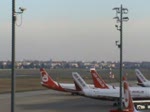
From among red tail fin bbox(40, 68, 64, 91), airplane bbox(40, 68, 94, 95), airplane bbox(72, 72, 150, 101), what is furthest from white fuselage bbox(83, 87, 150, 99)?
red tail fin bbox(40, 68, 64, 91)

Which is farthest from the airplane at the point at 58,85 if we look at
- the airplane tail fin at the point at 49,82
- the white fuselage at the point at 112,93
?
the white fuselage at the point at 112,93

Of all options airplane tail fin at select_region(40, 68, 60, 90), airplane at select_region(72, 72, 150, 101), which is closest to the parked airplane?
airplane tail fin at select_region(40, 68, 60, 90)

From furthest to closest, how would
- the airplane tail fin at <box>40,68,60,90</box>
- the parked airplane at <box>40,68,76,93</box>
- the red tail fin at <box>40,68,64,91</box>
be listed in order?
1. the airplane tail fin at <box>40,68,60,90</box>
2. the red tail fin at <box>40,68,64,91</box>
3. the parked airplane at <box>40,68,76,93</box>

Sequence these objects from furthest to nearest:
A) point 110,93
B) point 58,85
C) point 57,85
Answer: point 57,85
point 58,85
point 110,93

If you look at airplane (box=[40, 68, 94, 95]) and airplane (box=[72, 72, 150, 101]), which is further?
airplane (box=[40, 68, 94, 95])

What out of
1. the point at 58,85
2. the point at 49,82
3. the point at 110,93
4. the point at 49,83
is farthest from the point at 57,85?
Answer: the point at 110,93

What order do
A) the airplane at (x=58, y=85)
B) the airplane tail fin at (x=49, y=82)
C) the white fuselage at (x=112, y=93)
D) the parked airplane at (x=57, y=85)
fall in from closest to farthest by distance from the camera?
the white fuselage at (x=112, y=93)
the airplane at (x=58, y=85)
the parked airplane at (x=57, y=85)
the airplane tail fin at (x=49, y=82)

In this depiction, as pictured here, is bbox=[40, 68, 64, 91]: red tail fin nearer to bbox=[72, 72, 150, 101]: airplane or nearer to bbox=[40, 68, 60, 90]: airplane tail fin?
bbox=[40, 68, 60, 90]: airplane tail fin

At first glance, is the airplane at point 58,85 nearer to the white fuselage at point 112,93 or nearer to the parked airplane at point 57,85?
the parked airplane at point 57,85

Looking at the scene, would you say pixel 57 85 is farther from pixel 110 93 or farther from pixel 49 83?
pixel 110 93

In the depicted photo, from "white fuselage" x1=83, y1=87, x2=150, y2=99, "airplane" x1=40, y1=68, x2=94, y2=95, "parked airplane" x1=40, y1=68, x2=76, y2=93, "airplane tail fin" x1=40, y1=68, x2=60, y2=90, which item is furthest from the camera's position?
"airplane tail fin" x1=40, y1=68, x2=60, y2=90

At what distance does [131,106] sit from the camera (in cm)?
3008

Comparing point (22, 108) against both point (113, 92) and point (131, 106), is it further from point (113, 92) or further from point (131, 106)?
point (131, 106)

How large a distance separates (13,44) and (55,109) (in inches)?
1208
